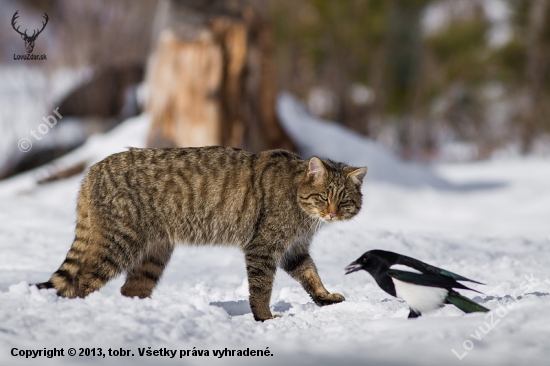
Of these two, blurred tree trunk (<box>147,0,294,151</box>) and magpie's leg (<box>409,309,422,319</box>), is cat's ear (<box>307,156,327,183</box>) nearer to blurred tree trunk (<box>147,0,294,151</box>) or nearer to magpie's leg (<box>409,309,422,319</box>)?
magpie's leg (<box>409,309,422,319</box>)

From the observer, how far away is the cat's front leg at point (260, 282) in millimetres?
4154

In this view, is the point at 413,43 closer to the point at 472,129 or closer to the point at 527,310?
the point at 472,129

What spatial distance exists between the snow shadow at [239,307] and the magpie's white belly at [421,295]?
104 centimetres

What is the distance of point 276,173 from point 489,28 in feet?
57.7

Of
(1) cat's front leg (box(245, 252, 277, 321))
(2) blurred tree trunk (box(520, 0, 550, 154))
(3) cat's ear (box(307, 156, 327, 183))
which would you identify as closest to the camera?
(1) cat's front leg (box(245, 252, 277, 321))

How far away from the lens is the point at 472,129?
1889 cm

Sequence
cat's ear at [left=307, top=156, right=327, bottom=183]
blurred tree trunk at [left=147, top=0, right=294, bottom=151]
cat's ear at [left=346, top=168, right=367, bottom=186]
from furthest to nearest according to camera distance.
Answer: blurred tree trunk at [left=147, top=0, right=294, bottom=151] → cat's ear at [left=346, top=168, right=367, bottom=186] → cat's ear at [left=307, top=156, right=327, bottom=183]

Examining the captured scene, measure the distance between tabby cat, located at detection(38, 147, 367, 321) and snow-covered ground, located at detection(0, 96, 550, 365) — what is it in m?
0.29

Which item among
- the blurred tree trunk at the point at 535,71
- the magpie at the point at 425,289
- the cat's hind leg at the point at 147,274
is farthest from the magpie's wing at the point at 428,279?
the blurred tree trunk at the point at 535,71

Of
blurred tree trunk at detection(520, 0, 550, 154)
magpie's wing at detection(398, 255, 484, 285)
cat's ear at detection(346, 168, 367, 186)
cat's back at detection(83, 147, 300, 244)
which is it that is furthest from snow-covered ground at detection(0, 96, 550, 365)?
blurred tree trunk at detection(520, 0, 550, 154)

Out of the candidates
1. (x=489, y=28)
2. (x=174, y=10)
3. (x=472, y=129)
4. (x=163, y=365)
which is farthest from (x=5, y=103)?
(x=489, y=28)

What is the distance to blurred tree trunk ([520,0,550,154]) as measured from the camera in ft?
56.4

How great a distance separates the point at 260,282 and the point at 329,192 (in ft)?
2.53

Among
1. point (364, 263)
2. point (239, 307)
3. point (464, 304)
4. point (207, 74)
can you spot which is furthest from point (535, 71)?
point (464, 304)
